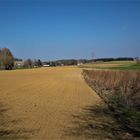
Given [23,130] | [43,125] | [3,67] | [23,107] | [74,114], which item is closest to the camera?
[23,130]

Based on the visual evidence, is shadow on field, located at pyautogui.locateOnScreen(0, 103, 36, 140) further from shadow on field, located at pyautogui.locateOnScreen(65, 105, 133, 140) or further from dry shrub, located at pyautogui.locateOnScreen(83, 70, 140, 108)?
dry shrub, located at pyautogui.locateOnScreen(83, 70, 140, 108)

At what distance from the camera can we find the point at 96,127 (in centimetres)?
1055

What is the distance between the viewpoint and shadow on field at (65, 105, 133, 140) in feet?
30.1

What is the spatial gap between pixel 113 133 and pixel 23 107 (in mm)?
7396

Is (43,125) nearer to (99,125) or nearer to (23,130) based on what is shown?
(23,130)

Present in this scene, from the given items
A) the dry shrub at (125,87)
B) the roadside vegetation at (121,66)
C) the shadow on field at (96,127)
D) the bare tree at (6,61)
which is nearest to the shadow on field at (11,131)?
the shadow on field at (96,127)

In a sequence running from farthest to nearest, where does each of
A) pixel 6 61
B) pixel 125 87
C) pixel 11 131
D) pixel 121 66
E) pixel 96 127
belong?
pixel 6 61
pixel 121 66
pixel 125 87
pixel 96 127
pixel 11 131

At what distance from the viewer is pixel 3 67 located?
121688 millimetres

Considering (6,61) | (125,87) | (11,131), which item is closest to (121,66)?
(6,61)

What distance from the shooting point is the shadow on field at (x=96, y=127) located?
9163 millimetres

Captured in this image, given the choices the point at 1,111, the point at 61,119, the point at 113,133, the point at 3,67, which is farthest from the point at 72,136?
the point at 3,67

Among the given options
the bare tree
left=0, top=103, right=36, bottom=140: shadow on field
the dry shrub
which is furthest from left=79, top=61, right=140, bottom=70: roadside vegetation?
left=0, top=103, right=36, bottom=140: shadow on field

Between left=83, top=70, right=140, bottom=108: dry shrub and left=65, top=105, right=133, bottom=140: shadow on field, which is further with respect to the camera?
left=83, top=70, right=140, bottom=108: dry shrub

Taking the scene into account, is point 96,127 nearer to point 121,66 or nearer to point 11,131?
point 11,131
